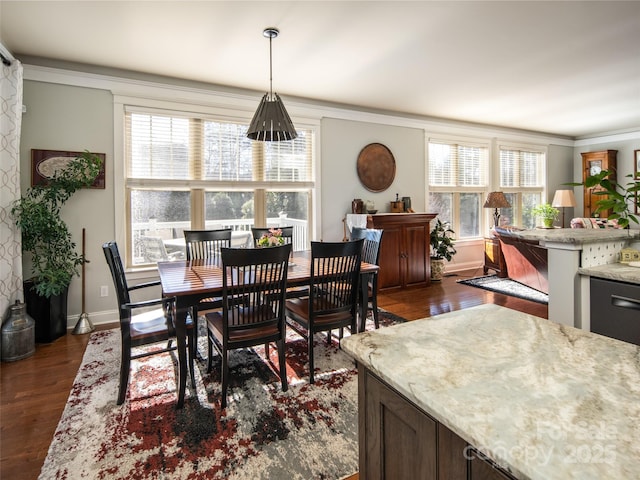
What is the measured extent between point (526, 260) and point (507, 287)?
3.16 feet

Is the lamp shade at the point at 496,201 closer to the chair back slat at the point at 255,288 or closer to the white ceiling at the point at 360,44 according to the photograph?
the white ceiling at the point at 360,44

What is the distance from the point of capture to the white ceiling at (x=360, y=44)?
2.70 metres

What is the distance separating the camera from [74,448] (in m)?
1.91

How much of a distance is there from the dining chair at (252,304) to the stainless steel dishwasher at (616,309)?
169 cm

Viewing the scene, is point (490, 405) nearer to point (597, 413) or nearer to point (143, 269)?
point (597, 413)

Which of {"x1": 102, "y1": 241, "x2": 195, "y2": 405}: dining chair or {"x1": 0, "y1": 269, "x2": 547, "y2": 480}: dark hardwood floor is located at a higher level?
{"x1": 102, "y1": 241, "x2": 195, "y2": 405}: dining chair

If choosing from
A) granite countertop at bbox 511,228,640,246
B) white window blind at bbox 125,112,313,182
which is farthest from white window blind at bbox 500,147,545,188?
granite countertop at bbox 511,228,640,246

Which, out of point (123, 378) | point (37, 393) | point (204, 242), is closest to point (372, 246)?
point (204, 242)

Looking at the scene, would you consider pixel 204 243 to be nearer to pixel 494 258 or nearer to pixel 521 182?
pixel 494 258

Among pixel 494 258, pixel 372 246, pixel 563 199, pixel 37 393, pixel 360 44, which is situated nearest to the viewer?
pixel 37 393

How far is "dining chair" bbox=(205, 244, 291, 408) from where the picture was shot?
2191mm

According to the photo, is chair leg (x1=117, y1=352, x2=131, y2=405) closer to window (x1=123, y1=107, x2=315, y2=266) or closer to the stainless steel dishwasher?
window (x1=123, y1=107, x2=315, y2=266)

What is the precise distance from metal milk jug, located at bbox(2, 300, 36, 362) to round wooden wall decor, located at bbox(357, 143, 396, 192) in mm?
4212

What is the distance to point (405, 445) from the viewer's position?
32.8 inches
